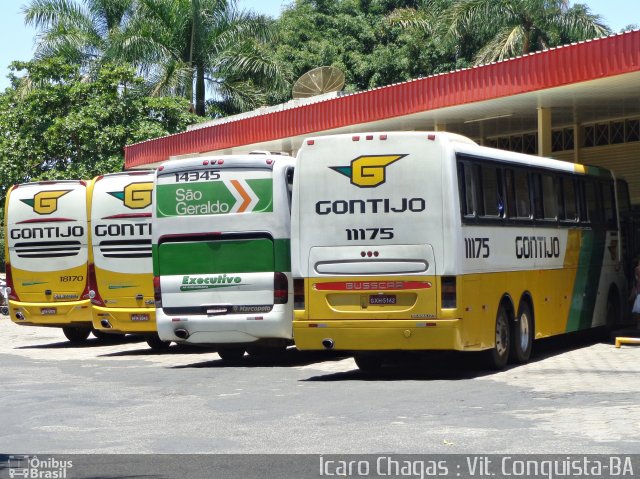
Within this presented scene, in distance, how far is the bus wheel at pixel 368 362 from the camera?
57.5 feet

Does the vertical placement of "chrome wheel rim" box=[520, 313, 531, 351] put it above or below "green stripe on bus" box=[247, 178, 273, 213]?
below

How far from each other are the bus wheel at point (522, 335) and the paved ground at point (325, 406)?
30 cm

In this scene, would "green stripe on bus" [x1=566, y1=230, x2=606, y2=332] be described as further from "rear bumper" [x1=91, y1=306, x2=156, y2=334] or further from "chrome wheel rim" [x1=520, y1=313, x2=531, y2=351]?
"rear bumper" [x1=91, y1=306, x2=156, y2=334]

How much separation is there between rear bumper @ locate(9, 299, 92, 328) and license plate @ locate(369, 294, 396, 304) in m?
10.4

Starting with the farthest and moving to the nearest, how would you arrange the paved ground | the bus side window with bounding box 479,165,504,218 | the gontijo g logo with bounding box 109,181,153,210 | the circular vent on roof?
the circular vent on roof → the gontijo g logo with bounding box 109,181,153,210 → the bus side window with bounding box 479,165,504,218 → the paved ground

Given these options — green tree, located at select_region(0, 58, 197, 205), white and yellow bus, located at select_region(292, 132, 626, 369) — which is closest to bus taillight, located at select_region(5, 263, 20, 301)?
white and yellow bus, located at select_region(292, 132, 626, 369)

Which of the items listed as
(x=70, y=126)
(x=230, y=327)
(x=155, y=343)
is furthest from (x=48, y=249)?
(x=70, y=126)

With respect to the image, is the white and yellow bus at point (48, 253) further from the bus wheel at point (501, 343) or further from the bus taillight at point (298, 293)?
the bus wheel at point (501, 343)

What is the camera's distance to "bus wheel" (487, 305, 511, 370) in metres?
16.7

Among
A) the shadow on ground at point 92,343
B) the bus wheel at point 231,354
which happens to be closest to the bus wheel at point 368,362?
the bus wheel at point 231,354

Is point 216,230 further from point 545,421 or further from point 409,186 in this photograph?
point 545,421

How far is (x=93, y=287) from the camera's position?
23859mm

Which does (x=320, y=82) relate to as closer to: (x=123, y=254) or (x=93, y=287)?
(x=123, y=254)

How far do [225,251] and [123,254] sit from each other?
551 cm
